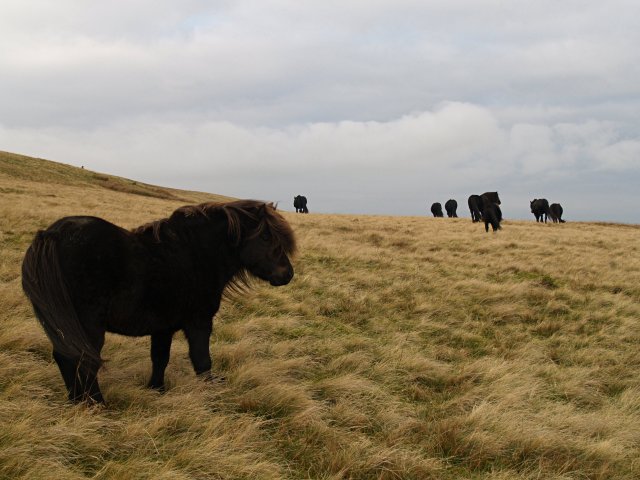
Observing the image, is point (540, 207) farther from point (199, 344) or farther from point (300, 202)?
point (199, 344)

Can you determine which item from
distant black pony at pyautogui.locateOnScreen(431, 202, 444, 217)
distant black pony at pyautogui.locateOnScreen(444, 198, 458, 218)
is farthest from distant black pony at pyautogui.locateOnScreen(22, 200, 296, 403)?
distant black pony at pyautogui.locateOnScreen(431, 202, 444, 217)

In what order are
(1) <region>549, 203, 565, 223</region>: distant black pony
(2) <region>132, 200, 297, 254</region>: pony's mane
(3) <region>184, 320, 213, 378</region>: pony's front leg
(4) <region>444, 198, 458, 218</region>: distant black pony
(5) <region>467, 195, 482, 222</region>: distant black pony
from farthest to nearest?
(4) <region>444, 198, 458, 218</region>: distant black pony < (1) <region>549, 203, 565, 223</region>: distant black pony < (5) <region>467, 195, 482, 222</region>: distant black pony < (2) <region>132, 200, 297, 254</region>: pony's mane < (3) <region>184, 320, 213, 378</region>: pony's front leg

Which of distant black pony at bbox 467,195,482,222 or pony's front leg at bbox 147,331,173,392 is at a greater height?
distant black pony at bbox 467,195,482,222

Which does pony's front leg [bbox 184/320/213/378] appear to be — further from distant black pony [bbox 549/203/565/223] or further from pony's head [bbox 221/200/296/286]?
distant black pony [bbox 549/203/565/223]

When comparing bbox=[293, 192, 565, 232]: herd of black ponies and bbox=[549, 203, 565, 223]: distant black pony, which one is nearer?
bbox=[293, 192, 565, 232]: herd of black ponies

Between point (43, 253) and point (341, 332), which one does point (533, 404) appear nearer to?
point (341, 332)

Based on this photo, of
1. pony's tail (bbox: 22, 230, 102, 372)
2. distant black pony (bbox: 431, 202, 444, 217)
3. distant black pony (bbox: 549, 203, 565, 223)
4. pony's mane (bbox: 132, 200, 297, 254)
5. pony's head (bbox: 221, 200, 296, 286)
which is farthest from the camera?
distant black pony (bbox: 431, 202, 444, 217)

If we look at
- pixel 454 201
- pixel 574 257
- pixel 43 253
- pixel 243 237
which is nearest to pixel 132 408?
pixel 43 253

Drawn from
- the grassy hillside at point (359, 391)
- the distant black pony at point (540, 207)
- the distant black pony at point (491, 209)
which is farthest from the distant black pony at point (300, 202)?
the grassy hillside at point (359, 391)

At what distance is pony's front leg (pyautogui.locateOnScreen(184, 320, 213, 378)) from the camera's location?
14.7 ft

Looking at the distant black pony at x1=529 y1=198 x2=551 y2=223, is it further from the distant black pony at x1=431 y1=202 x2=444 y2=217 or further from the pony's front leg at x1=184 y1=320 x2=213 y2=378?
the pony's front leg at x1=184 y1=320 x2=213 y2=378

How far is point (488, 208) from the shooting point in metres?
23.9

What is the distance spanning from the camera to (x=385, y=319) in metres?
8.60

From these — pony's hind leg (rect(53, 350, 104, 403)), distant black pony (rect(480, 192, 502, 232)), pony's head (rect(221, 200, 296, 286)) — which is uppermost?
distant black pony (rect(480, 192, 502, 232))
